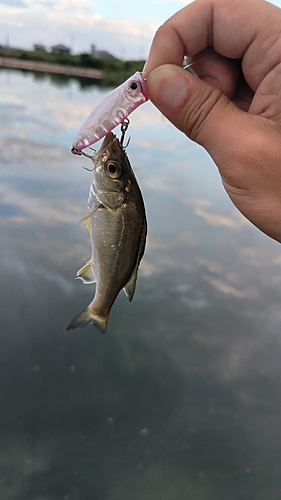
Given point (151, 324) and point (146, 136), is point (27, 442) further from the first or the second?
point (146, 136)

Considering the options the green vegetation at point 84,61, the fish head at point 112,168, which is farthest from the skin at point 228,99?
the green vegetation at point 84,61

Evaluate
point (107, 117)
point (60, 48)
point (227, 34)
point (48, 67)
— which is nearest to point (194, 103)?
point (107, 117)

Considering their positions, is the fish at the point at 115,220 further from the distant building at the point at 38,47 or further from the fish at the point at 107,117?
the distant building at the point at 38,47

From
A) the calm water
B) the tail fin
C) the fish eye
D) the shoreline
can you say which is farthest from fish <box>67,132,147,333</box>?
the shoreline

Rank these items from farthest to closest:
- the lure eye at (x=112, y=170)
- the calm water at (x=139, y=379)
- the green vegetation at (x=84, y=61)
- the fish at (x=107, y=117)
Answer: the green vegetation at (x=84, y=61), the calm water at (x=139, y=379), the lure eye at (x=112, y=170), the fish at (x=107, y=117)

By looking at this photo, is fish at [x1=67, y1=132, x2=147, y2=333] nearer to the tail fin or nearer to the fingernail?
the tail fin

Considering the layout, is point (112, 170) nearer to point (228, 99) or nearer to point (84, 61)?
point (228, 99)
